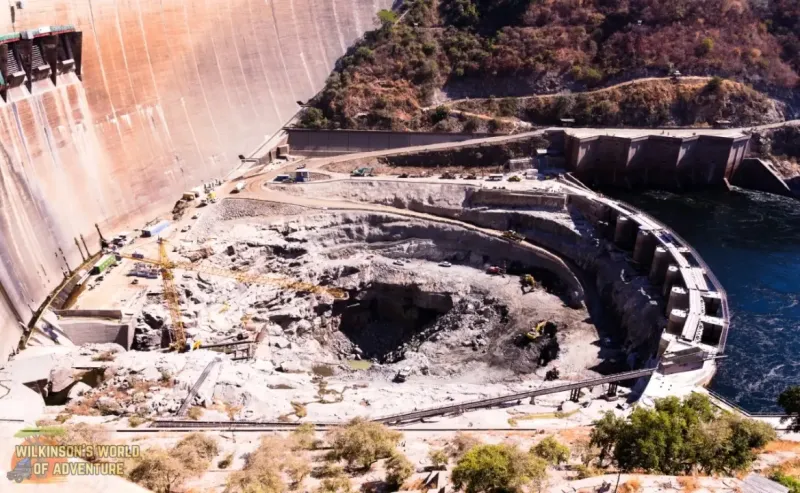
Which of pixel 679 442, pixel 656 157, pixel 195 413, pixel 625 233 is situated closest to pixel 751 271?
pixel 625 233

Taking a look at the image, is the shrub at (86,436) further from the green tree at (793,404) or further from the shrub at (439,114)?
the shrub at (439,114)

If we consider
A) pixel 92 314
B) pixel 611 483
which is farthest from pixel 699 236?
pixel 92 314

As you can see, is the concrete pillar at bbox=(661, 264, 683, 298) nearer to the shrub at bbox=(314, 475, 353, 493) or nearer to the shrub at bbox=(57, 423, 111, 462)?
the shrub at bbox=(314, 475, 353, 493)

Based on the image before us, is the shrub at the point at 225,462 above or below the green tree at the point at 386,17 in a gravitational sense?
below

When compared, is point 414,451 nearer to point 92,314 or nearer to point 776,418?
point 776,418

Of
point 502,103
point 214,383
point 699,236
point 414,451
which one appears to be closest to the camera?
point 414,451

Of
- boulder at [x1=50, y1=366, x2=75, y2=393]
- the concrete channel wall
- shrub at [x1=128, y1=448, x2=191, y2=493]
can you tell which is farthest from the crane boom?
the concrete channel wall

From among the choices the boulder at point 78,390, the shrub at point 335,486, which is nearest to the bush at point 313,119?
the boulder at point 78,390
